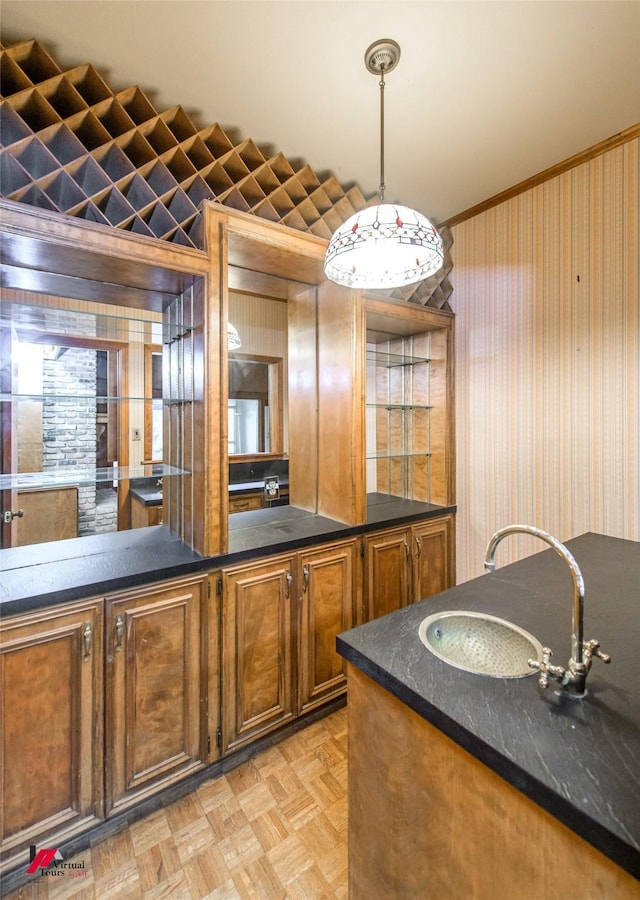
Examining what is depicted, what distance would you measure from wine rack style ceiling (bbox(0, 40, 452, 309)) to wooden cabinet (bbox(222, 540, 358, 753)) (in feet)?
5.17

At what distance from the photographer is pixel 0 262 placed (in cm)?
154

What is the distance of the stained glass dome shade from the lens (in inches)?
48.1

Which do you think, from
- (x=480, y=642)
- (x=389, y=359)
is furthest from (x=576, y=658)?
(x=389, y=359)

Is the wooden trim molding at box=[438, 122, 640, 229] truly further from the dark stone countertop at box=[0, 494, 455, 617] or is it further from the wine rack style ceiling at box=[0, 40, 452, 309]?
the dark stone countertop at box=[0, 494, 455, 617]

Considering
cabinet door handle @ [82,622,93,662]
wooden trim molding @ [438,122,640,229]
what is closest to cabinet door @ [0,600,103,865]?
cabinet door handle @ [82,622,93,662]

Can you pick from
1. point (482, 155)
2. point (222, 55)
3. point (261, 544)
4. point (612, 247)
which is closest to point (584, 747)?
point (261, 544)

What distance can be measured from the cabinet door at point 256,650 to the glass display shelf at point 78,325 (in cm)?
124

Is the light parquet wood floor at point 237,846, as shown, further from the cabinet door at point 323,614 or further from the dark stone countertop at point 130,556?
the dark stone countertop at point 130,556

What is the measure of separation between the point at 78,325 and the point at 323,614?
1.89m

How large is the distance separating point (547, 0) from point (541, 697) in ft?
7.19

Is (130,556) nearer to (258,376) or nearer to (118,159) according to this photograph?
(258,376)

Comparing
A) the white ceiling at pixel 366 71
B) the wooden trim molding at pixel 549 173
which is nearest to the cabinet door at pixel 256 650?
the white ceiling at pixel 366 71

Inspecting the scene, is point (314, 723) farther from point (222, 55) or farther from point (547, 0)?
point (547, 0)

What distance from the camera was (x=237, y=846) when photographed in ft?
4.87
